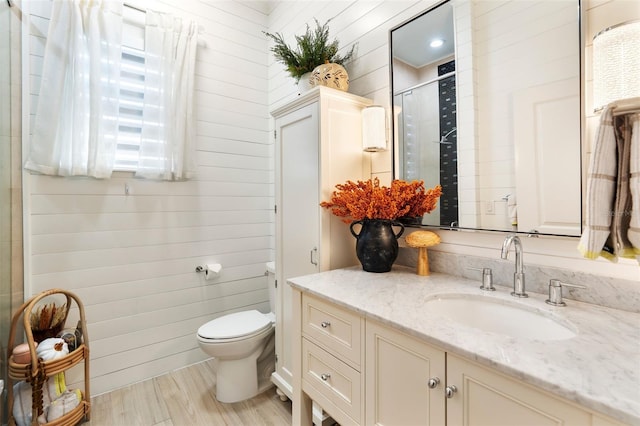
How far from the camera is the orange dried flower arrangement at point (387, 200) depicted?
1.41 m

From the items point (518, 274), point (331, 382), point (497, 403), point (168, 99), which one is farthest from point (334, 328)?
point (168, 99)

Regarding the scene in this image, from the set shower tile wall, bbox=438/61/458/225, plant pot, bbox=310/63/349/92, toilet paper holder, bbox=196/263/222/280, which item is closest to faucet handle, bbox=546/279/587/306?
shower tile wall, bbox=438/61/458/225

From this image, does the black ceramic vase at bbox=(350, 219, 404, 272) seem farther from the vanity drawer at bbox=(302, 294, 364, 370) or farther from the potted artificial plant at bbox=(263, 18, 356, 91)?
the potted artificial plant at bbox=(263, 18, 356, 91)

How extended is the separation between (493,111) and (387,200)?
1.90 ft

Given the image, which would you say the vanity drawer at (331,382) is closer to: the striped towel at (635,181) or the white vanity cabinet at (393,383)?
the white vanity cabinet at (393,383)

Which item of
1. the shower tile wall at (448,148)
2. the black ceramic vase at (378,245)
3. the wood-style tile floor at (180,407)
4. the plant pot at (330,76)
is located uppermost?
the plant pot at (330,76)

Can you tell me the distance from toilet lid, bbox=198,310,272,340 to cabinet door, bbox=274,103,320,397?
0.15 metres

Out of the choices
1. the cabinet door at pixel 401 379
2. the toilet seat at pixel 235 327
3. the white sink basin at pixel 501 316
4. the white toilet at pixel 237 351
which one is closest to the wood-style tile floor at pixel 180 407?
the white toilet at pixel 237 351

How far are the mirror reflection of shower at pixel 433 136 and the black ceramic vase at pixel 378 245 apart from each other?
23cm

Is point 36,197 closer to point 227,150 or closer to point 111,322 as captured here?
point 111,322

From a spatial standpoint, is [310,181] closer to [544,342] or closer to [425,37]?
[425,37]

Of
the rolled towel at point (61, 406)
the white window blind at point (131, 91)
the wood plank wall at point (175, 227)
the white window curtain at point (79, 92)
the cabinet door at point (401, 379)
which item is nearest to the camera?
the cabinet door at point (401, 379)

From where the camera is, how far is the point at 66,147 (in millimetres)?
1819

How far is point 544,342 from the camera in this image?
30.3 inches
